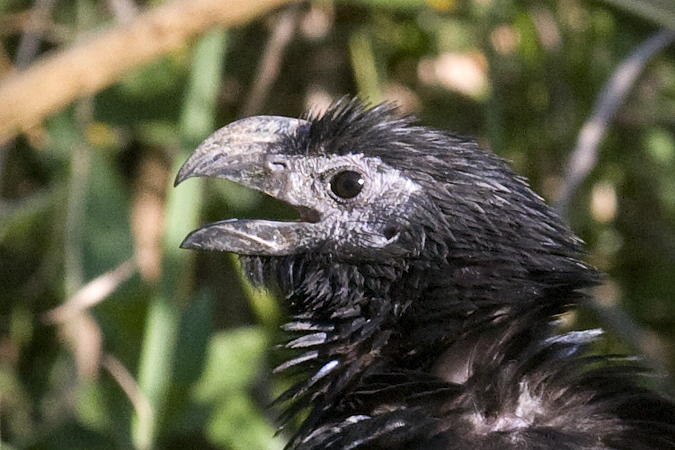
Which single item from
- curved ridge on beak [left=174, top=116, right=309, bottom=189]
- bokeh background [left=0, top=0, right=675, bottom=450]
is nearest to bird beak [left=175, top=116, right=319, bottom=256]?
curved ridge on beak [left=174, top=116, right=309, bottom=189]

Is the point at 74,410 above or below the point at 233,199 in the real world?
below

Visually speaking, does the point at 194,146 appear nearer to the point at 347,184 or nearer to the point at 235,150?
the point at 235,150

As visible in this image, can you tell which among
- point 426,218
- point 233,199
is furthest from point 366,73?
point 426,218

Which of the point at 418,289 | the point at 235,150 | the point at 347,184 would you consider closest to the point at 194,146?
the point at 235,150

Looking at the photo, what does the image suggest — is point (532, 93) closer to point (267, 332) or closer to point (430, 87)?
point (430, 87)

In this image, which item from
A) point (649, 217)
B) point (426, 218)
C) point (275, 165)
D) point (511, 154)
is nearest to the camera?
point (426, 218)

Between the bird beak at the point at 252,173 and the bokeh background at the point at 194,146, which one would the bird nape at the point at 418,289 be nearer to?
the bird beak at the point at 252,173

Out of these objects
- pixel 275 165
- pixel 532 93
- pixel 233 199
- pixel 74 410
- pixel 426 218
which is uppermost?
pixel 532 93

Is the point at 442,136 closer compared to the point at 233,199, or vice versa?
the point at 442,136
